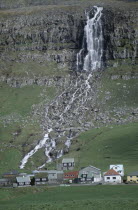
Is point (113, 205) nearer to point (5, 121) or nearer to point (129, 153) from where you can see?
point (129, 153)

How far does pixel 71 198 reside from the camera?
109812 millimetres

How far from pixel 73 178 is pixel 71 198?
24.6 metres

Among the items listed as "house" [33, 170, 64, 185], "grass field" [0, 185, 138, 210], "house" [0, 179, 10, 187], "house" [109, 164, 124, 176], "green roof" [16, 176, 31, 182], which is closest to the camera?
"grass field" [0, 185, 138, 210]

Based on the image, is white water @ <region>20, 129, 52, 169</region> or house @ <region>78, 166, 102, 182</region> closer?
house @ <region>78, 166, 102, 182</region>

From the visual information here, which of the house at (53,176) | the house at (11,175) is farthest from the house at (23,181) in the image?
the house at (53,176)

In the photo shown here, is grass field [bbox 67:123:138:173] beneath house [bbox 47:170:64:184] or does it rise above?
above

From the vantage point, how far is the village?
129m

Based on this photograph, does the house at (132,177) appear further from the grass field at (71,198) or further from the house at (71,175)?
the house at (71,175)

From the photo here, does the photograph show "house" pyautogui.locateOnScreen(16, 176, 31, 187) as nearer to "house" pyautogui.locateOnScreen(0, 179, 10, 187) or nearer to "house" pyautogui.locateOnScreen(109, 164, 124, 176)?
"house" pyautogui.locateOnScreen(0, 179, 10, 187)

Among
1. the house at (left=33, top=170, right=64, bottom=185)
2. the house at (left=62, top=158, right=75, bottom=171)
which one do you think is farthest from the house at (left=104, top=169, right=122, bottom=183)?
the house at (left=62, top=158, right=75, bottom=171)

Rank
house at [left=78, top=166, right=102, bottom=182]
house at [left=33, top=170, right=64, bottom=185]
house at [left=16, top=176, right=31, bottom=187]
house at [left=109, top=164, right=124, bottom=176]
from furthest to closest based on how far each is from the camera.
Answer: house at [left=109, top=164, right=124, bottom=176] < house at [left=33, top=170, right=64, bottom=185] < house at [left=78, top=166, right=102, bottom=182] < house at [left=16, top=176, right=31, bottom=187]

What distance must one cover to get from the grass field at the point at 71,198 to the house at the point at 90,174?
815 cm

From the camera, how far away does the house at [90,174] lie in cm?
13225

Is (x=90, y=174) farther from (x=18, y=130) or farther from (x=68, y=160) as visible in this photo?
(x=18, y=130)
